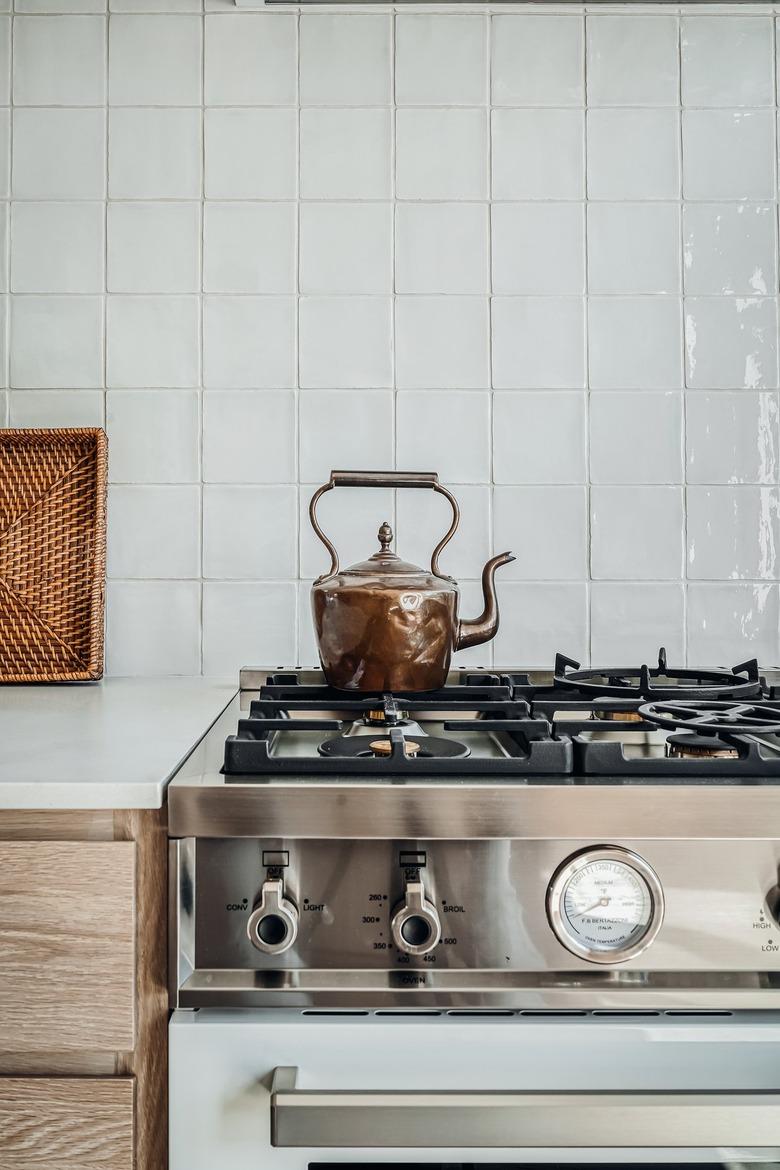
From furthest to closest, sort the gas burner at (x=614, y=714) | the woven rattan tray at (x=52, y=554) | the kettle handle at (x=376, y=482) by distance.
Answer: the woven rattan tray at (x=52, y=554)
the kettle handle at (x=376, y=482)
the gas burner at (x=614, y=714)

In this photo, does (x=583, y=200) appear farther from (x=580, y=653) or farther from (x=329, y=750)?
(x=329, y=750)

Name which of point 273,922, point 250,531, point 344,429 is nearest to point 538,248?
point 344,429

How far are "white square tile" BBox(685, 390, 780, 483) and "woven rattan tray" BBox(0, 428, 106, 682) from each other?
93 centimetres

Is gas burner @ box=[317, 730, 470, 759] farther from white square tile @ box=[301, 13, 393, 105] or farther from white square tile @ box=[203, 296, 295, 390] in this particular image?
white square tile @ box=[301, 13, 393, 105]

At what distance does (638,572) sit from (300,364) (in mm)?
638

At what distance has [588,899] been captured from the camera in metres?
0.70

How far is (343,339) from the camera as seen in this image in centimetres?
138

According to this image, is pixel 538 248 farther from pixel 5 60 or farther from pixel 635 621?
pixel 5 60

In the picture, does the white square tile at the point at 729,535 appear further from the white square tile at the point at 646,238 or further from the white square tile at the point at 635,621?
the white square tile at the point at 646,238

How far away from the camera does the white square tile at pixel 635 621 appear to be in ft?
4.56

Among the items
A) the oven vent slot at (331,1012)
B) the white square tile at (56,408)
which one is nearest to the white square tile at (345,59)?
the white square tile at (56,408)

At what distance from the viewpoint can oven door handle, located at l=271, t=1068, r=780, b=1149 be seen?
2.19ft

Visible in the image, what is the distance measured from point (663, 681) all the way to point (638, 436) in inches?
15.9

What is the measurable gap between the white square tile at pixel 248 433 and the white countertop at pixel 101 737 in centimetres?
35
